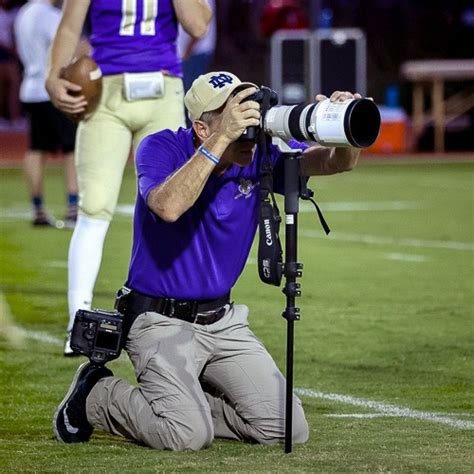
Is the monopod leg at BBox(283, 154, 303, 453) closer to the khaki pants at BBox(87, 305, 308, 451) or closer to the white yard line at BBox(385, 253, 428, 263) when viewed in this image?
the khaki pants at BBox(87, 305, 308, 451)

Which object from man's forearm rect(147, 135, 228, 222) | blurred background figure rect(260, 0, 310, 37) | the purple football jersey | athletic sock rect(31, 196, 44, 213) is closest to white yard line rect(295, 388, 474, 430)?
man's forearm rect(147, 135, 228, 222)

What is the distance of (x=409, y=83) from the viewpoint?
84.3ft

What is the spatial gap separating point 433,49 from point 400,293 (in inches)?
796

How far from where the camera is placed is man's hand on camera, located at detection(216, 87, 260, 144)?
505 centimetres

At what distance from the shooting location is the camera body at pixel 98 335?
5500 millimetres

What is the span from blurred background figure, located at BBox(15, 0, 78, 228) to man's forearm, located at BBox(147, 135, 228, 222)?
26.0 feet

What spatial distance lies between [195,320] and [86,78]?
1.85 meters

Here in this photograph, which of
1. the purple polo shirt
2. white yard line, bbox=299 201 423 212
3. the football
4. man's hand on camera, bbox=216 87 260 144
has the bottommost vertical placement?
white yard line, bbox=299 201 423 212

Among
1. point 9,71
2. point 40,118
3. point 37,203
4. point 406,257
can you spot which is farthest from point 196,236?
point 9,71

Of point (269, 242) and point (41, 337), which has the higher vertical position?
point (269, 242)

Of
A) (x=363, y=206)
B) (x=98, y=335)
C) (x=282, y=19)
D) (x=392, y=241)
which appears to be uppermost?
(x=98, y=335)

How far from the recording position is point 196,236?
5.51 metres

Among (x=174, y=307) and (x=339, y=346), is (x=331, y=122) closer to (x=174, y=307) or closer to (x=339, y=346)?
→ (x=174, y=307)

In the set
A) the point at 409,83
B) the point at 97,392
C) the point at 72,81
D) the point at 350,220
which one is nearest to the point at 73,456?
the point at 97,392
